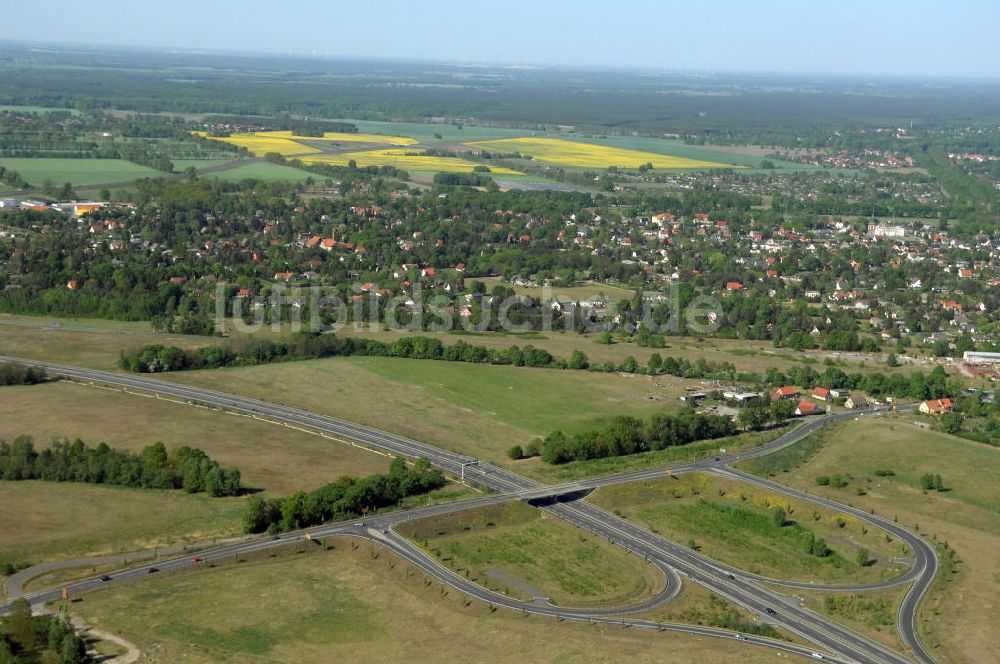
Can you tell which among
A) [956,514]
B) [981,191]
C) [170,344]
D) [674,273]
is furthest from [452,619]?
[981,191]

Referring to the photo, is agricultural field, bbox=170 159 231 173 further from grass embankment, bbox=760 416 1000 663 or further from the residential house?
grass embankment, bbox=760 416 1000 663

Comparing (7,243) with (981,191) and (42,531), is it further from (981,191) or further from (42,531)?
(981,191)

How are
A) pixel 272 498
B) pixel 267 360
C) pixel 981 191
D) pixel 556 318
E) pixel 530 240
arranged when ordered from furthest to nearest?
pixel 981 191
pixel 530 240
pixel 556 318
pixel 267 360
pixel 272 498

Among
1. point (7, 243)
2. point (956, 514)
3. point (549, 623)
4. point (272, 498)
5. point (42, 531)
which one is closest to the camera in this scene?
point (549, 623)

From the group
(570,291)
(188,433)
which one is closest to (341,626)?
(188,433)

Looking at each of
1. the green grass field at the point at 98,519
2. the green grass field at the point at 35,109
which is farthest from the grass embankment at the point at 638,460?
the green grass field at the point at 35,109

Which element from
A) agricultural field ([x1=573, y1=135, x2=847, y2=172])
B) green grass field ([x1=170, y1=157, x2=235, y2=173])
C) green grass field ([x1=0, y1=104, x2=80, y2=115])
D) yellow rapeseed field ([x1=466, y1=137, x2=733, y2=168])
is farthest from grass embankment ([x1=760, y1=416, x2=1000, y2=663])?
green grass field ([x1=0, y1=104, x2=80, y2=115])

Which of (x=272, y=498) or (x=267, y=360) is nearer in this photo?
(x=272, y=498)
